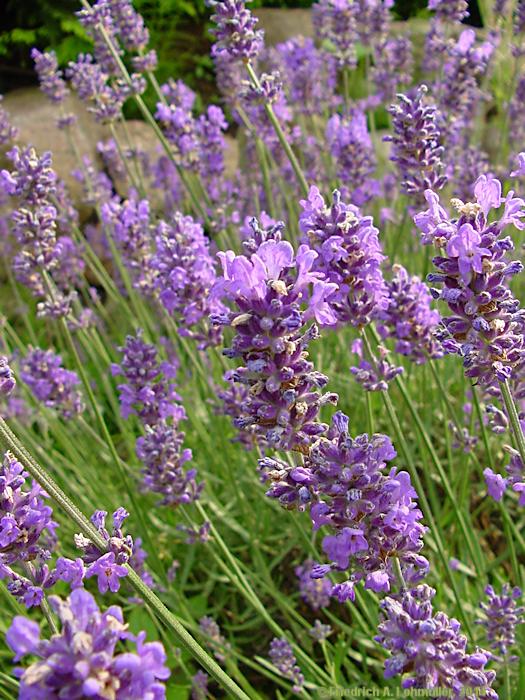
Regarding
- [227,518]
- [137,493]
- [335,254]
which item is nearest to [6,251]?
[137,493]

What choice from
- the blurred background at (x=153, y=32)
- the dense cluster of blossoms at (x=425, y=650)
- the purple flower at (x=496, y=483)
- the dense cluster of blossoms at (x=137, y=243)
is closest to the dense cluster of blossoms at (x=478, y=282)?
the purple flower at (x=496, y=483)

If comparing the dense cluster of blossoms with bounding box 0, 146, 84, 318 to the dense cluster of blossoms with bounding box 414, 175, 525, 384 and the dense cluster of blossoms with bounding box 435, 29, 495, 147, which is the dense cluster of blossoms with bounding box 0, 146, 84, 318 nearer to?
the dense cluster of blossoms with bounding box 414, 175, 525, 384

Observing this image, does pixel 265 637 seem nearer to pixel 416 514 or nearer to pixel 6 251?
pixel 416 514

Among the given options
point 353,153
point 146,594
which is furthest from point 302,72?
point 146,594

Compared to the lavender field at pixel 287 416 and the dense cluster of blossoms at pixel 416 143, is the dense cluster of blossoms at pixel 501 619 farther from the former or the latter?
the dense cluster of blossoms at pixel 416 143

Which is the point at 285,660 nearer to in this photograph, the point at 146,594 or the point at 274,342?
the point at 146,594

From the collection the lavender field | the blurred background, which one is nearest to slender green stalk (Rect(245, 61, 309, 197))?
the lavender field
